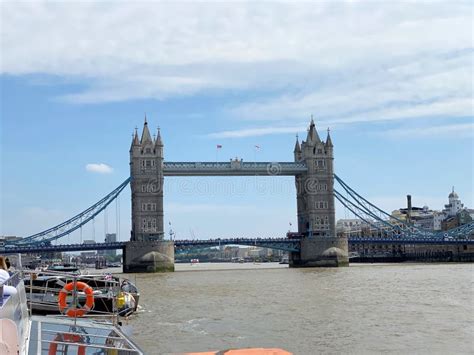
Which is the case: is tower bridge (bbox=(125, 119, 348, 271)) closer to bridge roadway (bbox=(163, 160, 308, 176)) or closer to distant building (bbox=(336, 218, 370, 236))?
bridge roadway (bbox=(163, 160, 308, 176))

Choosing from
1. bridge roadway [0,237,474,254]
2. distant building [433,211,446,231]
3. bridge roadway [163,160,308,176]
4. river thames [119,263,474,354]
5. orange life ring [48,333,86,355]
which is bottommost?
river thames [119,263,474,354]

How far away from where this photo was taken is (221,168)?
74.8m

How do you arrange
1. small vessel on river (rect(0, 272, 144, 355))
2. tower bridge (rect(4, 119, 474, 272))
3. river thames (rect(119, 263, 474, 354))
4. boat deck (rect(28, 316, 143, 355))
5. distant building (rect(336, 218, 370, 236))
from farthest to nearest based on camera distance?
distant building (rect(336, 218, 370, 236)) → tower bridge (rect(4, 119, 474, 272)) → river thames (rect(119, 263, 474, 354)) → boat deck (rect(28, 316, 143, 355)) → small vessel on river (rect(0, 272, 144, 355))

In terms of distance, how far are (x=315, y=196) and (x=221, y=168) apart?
13.1 m

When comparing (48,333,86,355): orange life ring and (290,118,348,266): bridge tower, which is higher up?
(290,118,348,266): bridge tower

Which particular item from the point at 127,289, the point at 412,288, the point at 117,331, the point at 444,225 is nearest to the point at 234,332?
the point at 127,289

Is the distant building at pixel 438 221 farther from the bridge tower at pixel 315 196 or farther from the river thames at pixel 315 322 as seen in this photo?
the river thames at pixel 315 322

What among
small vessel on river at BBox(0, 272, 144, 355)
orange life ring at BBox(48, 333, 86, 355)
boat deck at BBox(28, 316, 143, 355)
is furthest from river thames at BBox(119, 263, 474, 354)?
orange life ring at BBox(48, 333, 86, 355)

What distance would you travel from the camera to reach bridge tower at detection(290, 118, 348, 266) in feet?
256

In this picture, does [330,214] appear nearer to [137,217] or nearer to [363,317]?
[137,217]

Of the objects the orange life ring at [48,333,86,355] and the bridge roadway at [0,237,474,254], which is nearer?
the orange life ring at [48,333,86,355]

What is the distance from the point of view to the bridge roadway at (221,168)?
74500 millimetres

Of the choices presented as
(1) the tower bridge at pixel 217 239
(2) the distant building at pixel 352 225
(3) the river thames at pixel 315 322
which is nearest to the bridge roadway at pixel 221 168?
(1) the tower bridge at pixel 217 239

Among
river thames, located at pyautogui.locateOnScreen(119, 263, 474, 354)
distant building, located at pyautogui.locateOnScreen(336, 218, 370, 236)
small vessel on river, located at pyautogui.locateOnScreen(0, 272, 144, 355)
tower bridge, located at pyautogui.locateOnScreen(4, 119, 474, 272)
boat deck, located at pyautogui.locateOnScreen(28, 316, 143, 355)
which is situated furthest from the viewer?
distant building, located at pyautogui.locateOnScreen(336, 218, 370, 236)
